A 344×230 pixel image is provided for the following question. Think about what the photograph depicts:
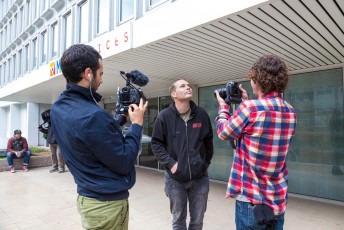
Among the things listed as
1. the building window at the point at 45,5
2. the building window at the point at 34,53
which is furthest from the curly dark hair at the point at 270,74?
the building window at the point at 34,53

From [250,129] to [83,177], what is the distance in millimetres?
1092

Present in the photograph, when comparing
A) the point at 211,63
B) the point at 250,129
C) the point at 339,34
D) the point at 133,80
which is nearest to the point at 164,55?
the point at 211,63

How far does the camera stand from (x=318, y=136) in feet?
18.7

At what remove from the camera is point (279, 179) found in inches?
72.4

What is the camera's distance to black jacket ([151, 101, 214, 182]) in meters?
2.84

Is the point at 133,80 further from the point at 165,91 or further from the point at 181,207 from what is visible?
the point at 165,91

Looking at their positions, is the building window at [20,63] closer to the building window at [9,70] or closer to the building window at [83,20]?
the building window at [9,70]

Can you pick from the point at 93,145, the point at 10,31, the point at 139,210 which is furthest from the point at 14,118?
the point at 93,145

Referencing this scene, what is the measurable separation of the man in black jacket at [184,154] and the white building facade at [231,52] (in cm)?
138

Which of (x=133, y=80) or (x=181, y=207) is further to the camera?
(x=181, y=207)

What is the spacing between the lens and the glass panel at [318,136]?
5.48 metres

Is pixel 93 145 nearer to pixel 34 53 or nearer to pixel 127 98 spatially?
pixel 127 98

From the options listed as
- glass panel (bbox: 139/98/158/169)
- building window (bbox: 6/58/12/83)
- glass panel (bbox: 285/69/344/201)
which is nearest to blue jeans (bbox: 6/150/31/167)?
glass panel (bbox: 139/98/158/169)

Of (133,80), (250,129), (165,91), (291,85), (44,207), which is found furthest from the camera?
(165,91)
